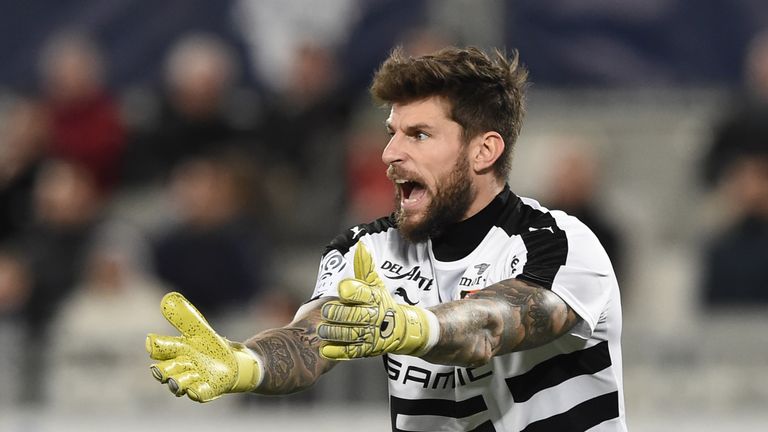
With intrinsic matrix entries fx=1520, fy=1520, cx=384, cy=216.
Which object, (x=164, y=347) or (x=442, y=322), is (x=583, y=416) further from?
(x=164, y=347)

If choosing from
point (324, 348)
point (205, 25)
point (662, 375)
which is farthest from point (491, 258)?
point (205, 25)

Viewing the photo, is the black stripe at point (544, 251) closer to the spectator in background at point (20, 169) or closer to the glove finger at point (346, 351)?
the glove finger at point (346, 351)

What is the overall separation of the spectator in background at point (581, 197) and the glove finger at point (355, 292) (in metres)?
5.79

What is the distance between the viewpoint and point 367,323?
4.47 metres

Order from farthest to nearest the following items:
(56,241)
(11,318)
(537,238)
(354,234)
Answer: (56,241)
(11,318)
(354,234)
(537,238)

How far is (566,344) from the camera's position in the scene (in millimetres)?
5348

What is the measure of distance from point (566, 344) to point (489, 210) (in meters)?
0.58

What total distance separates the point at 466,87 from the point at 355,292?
123cm

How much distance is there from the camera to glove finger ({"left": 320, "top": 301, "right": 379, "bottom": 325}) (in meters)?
4.46

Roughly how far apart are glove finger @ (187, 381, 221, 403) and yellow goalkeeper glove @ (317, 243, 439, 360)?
0.38 metres

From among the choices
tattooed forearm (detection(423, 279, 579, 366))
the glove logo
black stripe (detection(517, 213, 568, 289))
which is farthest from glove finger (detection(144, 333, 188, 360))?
black stripe (detection(517, 213, 568, 289))

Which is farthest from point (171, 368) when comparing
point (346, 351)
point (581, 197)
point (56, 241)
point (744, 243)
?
point (56, 241)

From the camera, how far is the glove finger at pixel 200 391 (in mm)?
4578

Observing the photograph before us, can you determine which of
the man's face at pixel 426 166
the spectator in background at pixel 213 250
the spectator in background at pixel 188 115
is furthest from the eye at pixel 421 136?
the spectator in background at pixel 188 115
